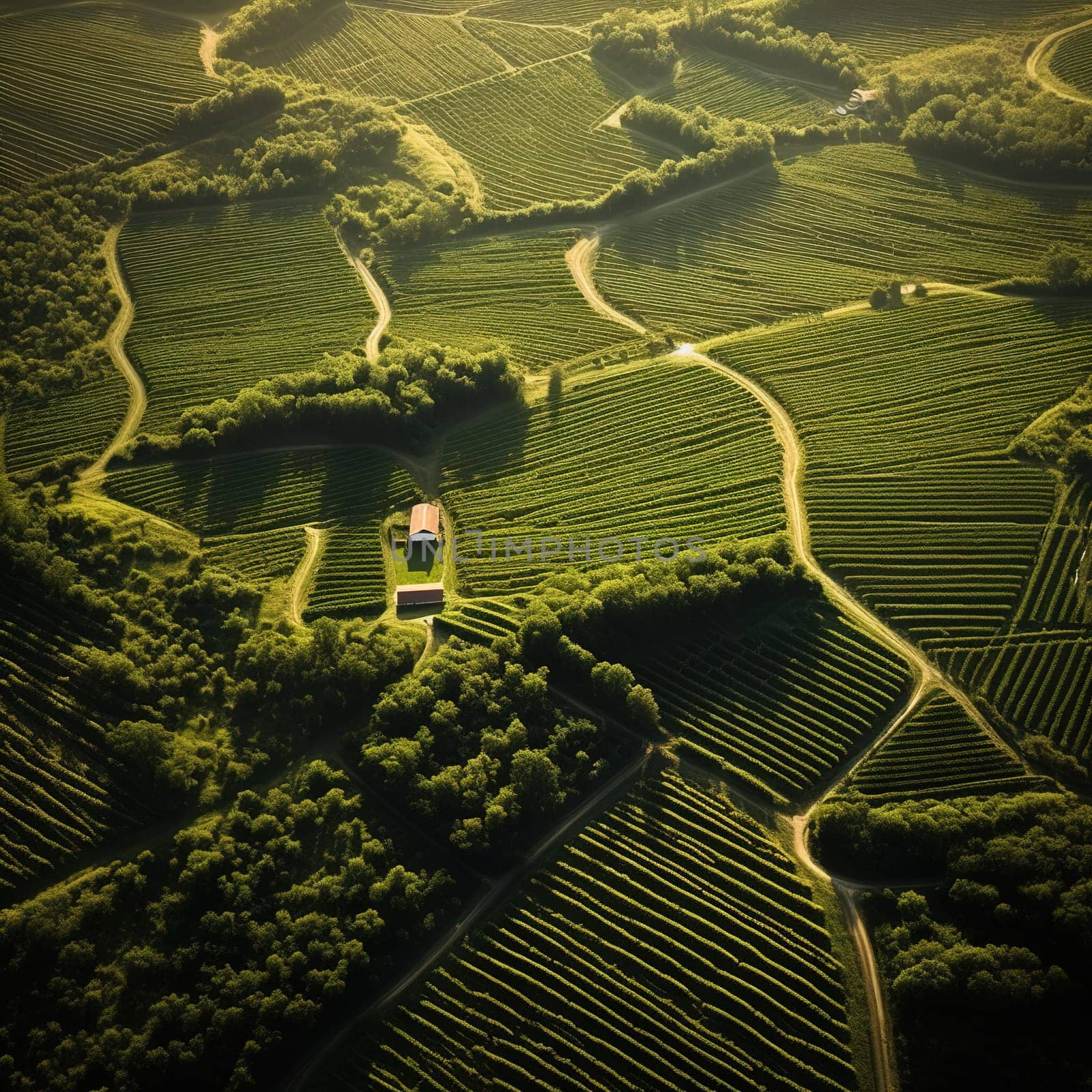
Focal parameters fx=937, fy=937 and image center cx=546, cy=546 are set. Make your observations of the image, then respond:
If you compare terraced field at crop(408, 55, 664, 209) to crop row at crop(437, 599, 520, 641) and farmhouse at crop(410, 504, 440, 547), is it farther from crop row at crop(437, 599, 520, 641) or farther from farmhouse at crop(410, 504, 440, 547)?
crop row at crop(437, 599, 520, 641)

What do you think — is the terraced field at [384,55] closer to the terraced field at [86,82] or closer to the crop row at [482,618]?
the terraced field at [86,82]

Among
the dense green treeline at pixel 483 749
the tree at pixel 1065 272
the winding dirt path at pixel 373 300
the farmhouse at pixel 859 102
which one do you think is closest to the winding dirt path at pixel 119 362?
the winding dirt path at pixel 373 300

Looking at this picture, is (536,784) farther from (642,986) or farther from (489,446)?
(489,446)

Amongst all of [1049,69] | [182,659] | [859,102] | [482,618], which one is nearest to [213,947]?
[182,659]

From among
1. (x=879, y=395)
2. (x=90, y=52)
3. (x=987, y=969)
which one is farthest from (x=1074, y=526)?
(x=90, y=52)

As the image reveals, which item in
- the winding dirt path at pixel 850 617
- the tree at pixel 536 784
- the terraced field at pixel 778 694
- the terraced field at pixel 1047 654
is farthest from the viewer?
the terraced field at pixel 1047 654

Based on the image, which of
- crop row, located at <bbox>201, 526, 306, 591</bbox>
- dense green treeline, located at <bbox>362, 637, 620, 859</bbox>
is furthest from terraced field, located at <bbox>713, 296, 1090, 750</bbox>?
crop row, located at <bbox>201, 526, 306, 591</bbox>

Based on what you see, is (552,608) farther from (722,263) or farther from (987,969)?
(722,263)
